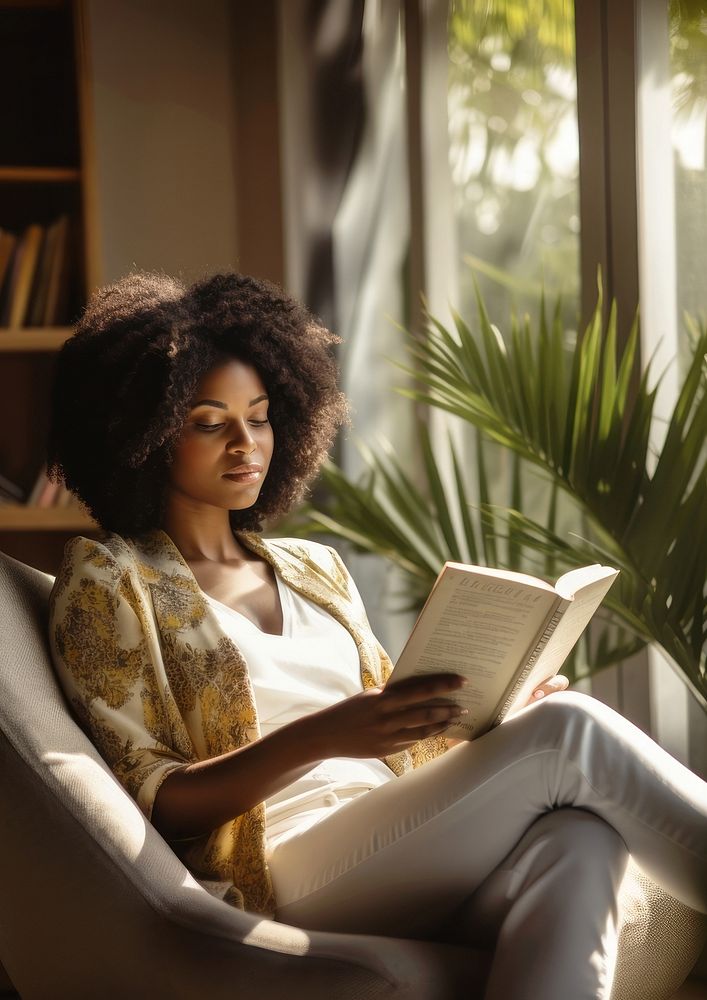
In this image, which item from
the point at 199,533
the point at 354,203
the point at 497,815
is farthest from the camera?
the point at 354,203

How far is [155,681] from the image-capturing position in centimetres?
148

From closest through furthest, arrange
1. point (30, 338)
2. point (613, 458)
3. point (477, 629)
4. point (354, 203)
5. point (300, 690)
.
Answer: point (477, 629)
point (300, 690)
point (613, 458)
point (30, 338)
point (354, 203)

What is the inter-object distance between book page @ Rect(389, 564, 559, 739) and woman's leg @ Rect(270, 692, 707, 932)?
90mm

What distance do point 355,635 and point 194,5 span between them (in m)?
2.11

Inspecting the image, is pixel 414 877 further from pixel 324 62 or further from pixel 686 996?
pixel 324 62

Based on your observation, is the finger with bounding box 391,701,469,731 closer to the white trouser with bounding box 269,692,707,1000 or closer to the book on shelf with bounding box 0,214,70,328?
the white trouser with bounding box 269,692,707,1000

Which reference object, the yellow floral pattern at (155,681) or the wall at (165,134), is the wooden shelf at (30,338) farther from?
the yellow floral pattern at (155,681)

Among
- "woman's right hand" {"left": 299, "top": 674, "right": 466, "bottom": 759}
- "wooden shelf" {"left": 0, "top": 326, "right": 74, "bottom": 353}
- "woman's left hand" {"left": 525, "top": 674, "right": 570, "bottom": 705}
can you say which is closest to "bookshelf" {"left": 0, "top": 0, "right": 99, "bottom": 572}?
"wooden shelf" {"left": 0, "top": 326, "right": 74, "bottom": 353}

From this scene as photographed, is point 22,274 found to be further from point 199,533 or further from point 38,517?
point 199,533

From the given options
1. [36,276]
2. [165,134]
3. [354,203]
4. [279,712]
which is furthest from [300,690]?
[165,134]

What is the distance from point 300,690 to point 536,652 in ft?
Result: 1.35

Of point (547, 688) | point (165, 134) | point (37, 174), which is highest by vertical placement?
point (165, 134)

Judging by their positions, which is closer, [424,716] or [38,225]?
[424,716]

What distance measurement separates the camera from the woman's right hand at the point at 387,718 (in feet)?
4.21
